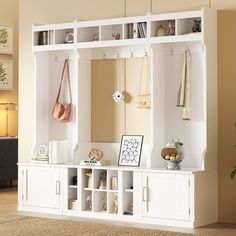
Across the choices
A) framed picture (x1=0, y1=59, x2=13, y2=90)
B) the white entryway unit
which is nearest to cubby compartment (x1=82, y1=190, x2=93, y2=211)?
the white entryway unit

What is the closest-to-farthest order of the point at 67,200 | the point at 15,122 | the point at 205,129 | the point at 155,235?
the point at 155,235 < the point at 205,129 < the point at 67,200 < the point at 15,122

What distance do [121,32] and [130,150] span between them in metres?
1.38

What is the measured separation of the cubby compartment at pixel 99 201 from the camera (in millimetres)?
7621

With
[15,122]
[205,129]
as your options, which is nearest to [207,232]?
[205,129]

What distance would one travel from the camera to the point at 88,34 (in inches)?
316

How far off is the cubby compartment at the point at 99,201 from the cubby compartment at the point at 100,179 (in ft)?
0.26

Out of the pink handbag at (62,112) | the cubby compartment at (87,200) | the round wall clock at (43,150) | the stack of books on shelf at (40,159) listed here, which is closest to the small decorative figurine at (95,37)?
the pink handbag at (62,112)

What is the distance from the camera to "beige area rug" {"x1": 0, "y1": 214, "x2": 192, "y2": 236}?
6.54m

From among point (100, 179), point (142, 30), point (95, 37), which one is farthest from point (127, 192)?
point (95, 37)

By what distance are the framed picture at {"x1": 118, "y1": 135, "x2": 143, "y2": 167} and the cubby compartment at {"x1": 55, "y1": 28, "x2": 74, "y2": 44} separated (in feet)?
4.50

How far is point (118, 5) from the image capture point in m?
7.81

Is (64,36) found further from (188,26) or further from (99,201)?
(99,201)

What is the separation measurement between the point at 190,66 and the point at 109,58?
109 cm

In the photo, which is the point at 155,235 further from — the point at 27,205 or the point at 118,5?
the point at 118,5
